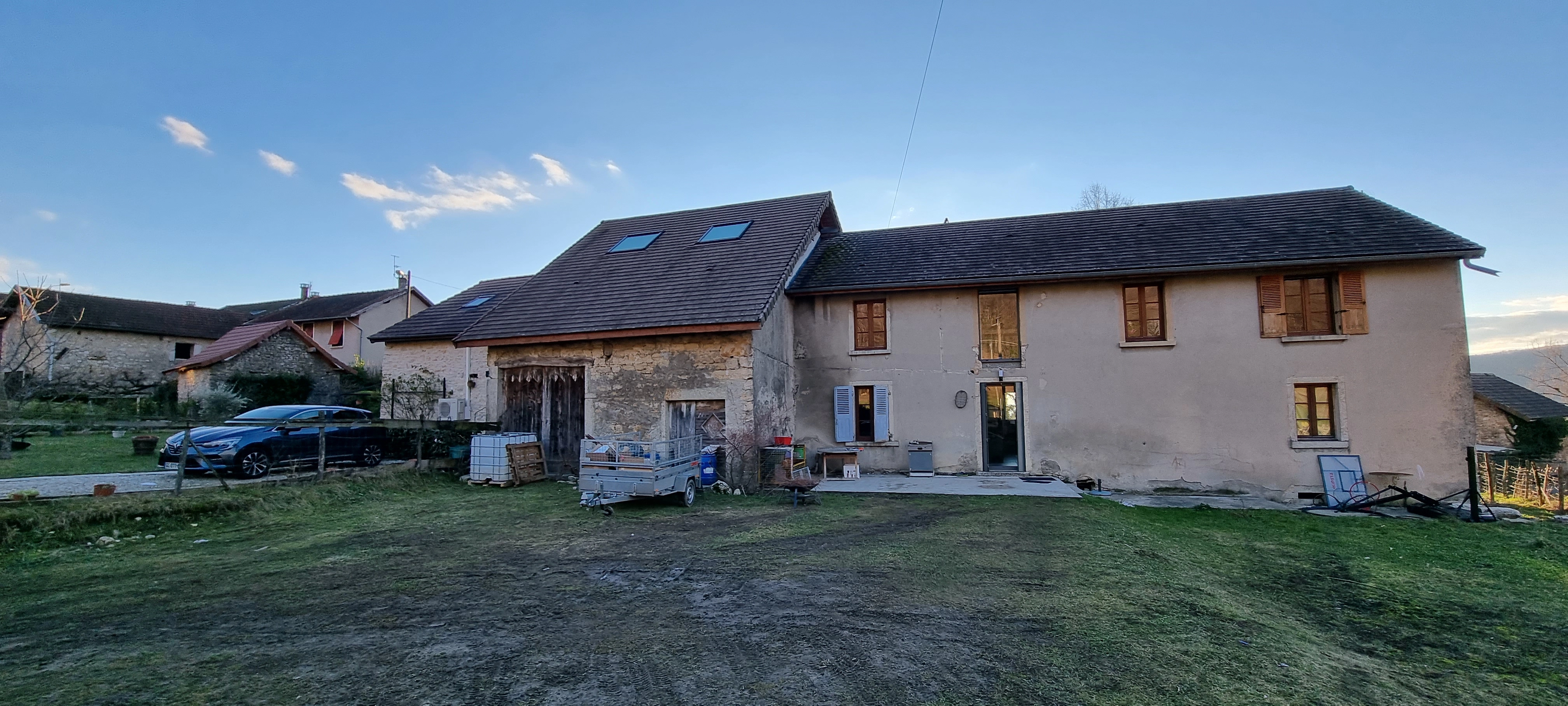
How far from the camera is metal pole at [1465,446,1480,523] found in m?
9.45

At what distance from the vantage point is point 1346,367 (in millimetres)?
11453

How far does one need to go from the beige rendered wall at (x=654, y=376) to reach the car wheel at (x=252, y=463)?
171 inches

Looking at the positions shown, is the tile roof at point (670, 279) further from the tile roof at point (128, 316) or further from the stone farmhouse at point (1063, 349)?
the tile roof at point (128, 316)

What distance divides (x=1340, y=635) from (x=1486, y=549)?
524cm

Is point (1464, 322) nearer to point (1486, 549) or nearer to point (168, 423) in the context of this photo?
point (1486, 549)

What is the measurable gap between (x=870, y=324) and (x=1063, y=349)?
3.95 m

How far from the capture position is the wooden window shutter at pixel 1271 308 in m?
11.7

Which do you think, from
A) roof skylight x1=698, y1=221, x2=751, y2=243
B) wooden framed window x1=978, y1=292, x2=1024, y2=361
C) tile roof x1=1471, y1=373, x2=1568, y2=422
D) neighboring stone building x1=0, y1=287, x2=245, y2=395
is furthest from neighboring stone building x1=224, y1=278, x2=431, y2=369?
tile roof x1=1471, y1=373, x2=1568, y2=422

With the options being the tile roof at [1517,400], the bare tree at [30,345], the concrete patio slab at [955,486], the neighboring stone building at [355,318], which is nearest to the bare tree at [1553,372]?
the tile roof at [1517,400]

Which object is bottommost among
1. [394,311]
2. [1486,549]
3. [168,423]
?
[1486,549]

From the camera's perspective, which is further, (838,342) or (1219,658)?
(838,342)

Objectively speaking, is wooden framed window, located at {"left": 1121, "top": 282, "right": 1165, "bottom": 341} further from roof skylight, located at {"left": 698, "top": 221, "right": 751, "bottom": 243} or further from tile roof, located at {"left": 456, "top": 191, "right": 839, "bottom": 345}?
roof skylight, located at {"left": 698, "top": 221, "right": 751, "bottom": 243}

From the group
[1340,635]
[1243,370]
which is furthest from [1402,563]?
[1243,370]

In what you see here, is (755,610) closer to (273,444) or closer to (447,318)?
(273,444)
